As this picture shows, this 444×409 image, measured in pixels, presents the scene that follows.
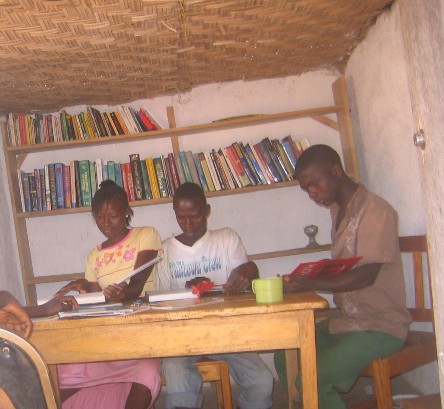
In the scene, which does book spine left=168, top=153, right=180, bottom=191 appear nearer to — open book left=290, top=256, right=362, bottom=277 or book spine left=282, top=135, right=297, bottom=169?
book spine left=282, top=135, right=297, bottom=169

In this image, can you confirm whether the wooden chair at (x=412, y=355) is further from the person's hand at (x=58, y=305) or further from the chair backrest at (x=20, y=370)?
the chair backrest at (x=20, y=370)

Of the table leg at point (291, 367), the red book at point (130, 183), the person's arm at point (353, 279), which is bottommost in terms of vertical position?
the table leg at point (291, 367)

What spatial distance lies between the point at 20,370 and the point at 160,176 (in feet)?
10.00

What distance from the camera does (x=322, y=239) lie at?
4715mm

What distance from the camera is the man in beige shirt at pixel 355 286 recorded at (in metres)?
2.77

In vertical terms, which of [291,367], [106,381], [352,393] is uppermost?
[106,381]

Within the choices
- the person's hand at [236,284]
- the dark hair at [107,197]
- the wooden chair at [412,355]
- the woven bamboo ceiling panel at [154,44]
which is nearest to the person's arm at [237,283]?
the person's hand at [236,284]

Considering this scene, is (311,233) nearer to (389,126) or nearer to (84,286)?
(389,126)

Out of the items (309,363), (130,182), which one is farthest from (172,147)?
(309,363)

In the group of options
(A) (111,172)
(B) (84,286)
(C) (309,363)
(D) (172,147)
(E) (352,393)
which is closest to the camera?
(C) (309,363)

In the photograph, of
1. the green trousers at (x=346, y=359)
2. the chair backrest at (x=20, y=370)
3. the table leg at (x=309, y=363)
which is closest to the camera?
the chair backrest at (x=20, y=370)

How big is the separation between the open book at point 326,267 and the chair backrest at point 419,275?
2.06 feet

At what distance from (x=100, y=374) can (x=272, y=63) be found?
2488mm

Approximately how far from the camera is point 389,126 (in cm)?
371
